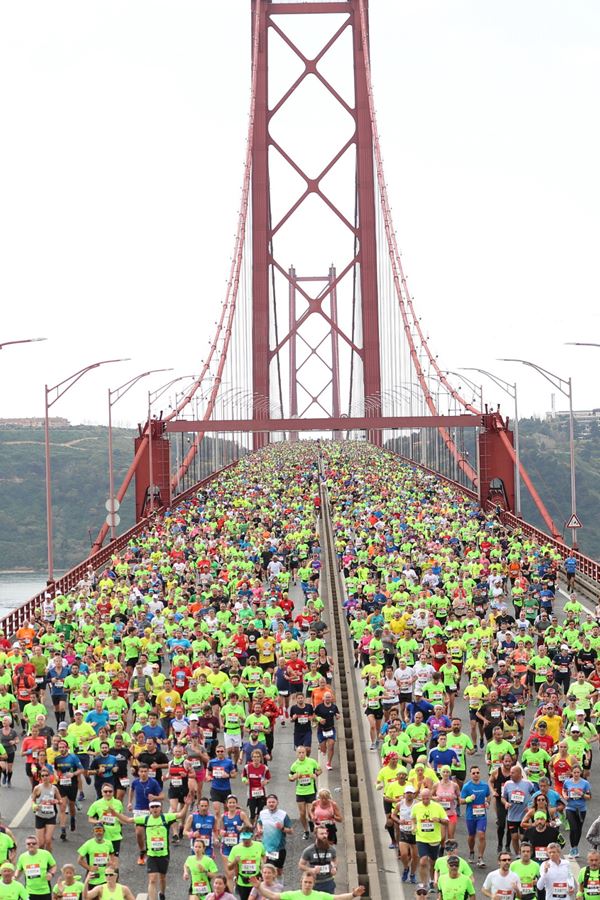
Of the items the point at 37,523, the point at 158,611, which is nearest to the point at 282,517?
the point at 158,611

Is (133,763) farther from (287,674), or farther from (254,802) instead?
(287,674)

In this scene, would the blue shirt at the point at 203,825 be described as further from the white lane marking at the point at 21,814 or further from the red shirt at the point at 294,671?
the red shirt at the point at 294,671

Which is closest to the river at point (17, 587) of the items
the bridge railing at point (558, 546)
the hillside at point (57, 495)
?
the hillside at point (57, 495)

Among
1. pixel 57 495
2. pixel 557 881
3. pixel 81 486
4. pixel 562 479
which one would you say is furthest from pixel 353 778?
pixel 81 486

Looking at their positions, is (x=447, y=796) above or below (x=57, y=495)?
above

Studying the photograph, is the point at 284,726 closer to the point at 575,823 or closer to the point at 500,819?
the point at 500,819

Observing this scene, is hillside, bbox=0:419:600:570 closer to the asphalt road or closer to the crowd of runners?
the crowd of runners
